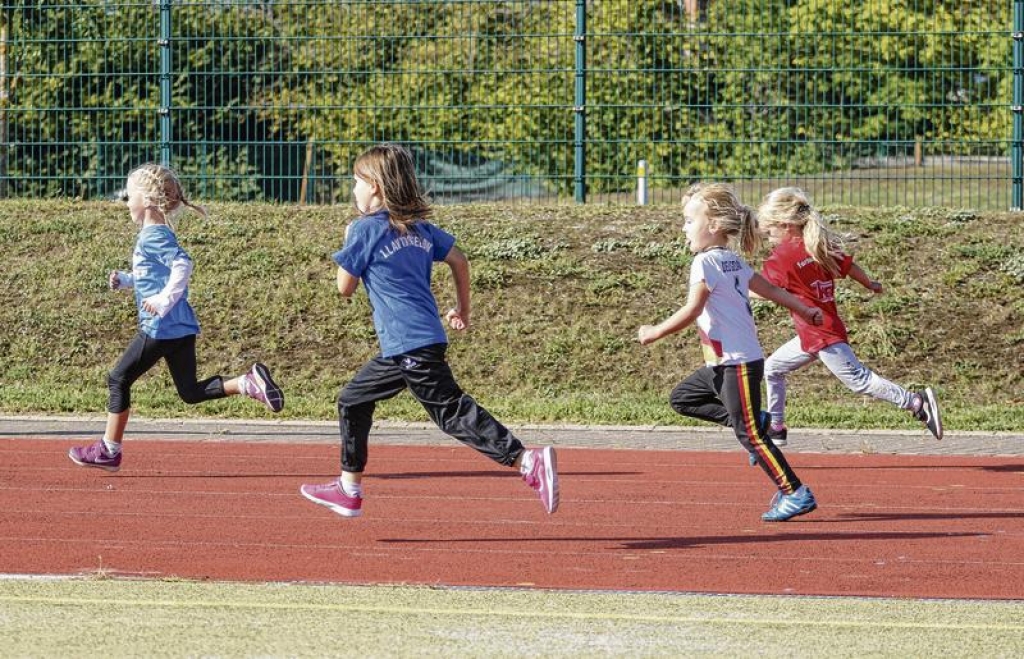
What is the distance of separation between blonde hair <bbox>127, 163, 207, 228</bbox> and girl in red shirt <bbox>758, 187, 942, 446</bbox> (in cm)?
342

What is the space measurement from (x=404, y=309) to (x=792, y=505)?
2.13m

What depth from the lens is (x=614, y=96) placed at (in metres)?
17.2

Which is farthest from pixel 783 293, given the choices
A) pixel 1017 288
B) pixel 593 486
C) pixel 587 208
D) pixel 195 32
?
pixel 195 32

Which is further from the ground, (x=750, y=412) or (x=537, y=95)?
(x=537, y=95)

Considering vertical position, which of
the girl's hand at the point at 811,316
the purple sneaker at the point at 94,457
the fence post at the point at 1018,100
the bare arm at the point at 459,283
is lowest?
the purple sneaker at the point at 94,457

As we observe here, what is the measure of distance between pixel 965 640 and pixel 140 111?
555 inches

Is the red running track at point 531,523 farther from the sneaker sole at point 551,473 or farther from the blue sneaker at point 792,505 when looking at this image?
the sneaker sole at point 551,473

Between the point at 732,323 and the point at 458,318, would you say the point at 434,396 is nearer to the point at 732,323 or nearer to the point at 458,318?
the point at 458,318

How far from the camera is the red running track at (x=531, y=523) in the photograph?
268 inches

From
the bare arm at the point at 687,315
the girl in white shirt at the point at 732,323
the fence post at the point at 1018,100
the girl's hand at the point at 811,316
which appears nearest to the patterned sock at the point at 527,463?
the bare arm at the point at 687,315

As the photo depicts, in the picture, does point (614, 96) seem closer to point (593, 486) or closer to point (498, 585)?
point (593, 486)

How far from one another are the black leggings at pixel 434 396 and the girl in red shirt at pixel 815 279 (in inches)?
113

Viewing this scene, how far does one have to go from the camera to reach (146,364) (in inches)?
362

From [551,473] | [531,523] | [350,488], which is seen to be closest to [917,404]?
[531,523]
